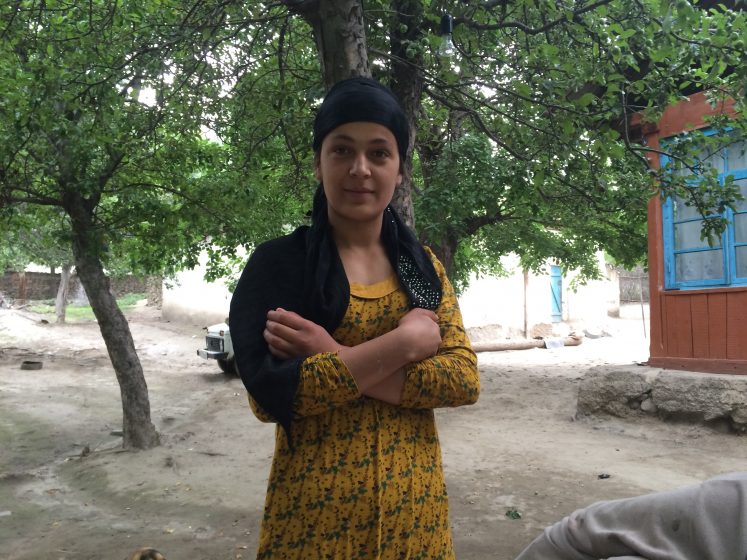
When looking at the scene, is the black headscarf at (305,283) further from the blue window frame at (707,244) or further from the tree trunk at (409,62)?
the blue window frame at (707,244)

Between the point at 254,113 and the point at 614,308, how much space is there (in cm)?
2216

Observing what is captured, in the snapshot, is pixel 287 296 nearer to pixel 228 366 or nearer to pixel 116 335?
pixel 116 335

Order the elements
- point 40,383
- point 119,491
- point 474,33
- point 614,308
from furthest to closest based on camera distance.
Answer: point 614,308 < point 40,383 < point 119,491 < point 474,33

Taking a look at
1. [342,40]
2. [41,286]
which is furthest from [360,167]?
[41,286]

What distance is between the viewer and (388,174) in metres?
1.33

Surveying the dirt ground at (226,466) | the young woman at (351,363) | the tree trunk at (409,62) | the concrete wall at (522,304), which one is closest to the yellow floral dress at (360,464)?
the young woman at (351,363)

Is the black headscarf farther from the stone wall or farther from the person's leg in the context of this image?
the stone wall

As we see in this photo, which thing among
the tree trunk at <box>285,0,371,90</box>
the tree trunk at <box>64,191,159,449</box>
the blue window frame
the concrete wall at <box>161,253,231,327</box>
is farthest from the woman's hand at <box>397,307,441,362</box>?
the concrete wall at <box>161,253,231,327</box>

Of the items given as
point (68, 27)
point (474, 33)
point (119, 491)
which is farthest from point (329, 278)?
point (119, 491)

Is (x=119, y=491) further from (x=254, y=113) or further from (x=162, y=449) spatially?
(x=254, y=113)

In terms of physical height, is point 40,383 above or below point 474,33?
below

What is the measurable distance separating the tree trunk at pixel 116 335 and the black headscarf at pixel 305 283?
18.7 feet

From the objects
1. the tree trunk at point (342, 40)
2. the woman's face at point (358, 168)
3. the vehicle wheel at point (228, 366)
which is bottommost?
the vehicle wheel at point (228, 366)

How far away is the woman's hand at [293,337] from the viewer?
3.90ft
